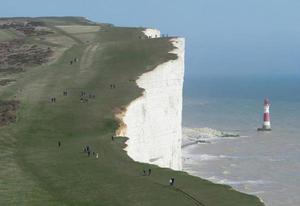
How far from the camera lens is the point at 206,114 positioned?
548 ft

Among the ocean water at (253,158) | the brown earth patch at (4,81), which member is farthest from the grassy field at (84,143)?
the ocean water at (253,158)

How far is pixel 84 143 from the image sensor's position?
4941 centimetres

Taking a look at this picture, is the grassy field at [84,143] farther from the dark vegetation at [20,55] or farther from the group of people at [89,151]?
the dark vegetation at [20,55]

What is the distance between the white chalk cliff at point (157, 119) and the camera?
5765 cm

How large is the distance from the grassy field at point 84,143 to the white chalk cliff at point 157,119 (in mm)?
1405

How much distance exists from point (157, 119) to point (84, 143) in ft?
52.5

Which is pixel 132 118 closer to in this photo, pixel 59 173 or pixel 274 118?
pixel 59 173

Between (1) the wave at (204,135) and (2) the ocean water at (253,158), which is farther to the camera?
(1) the wave at (204,135)

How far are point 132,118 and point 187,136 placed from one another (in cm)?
5373

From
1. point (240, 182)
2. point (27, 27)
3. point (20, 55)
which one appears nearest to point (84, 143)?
point (240, 182)

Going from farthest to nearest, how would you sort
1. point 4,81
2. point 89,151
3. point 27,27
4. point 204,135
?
point 27,27 < point 204,135 < point 4,81 < point 89,151

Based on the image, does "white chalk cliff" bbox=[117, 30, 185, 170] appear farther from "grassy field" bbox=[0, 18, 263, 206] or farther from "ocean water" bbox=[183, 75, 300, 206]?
"ocean water" bbox=[183, 75, 300, 206]

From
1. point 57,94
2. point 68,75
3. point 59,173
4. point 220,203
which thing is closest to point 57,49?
point 68,75

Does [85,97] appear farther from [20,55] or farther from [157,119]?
[20,55]
